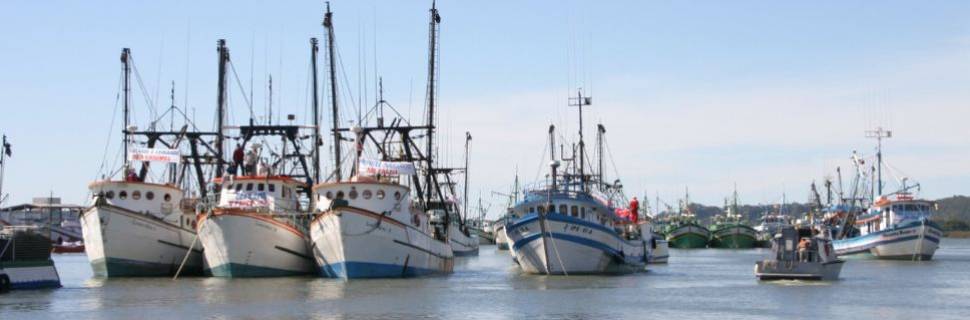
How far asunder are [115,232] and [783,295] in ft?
99.9

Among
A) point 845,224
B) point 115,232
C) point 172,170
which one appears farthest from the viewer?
point 845,224

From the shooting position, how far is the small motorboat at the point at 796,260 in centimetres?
5659

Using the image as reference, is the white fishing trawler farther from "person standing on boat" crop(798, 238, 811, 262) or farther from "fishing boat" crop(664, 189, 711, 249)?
"fishing boat" crop(664, 189, 711, 249)

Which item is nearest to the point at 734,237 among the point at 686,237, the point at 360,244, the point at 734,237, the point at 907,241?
the point at 734,237

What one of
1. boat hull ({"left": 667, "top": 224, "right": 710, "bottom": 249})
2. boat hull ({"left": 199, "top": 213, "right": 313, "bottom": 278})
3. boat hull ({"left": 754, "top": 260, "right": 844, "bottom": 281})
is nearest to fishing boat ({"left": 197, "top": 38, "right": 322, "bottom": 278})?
boat hull ({"left": 199, "top": 213, "right": 313, "bottom": 278})

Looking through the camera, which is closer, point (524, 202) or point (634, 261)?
point (524, 202)

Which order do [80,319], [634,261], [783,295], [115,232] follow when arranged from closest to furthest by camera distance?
[80,319] → [783,295] → [115,232] → [634,261]

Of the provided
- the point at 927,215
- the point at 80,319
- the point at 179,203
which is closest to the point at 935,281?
the point at 927,215

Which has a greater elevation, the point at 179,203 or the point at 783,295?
the point at 179,203

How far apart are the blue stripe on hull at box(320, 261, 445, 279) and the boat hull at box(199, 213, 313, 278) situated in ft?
7.01

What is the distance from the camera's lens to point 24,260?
49.8 m

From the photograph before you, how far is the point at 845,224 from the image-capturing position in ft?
366

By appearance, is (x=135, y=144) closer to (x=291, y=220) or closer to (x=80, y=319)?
(x=291, y=220)

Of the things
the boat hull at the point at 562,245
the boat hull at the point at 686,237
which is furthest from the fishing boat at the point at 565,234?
the boat hull at the point at 686,237
